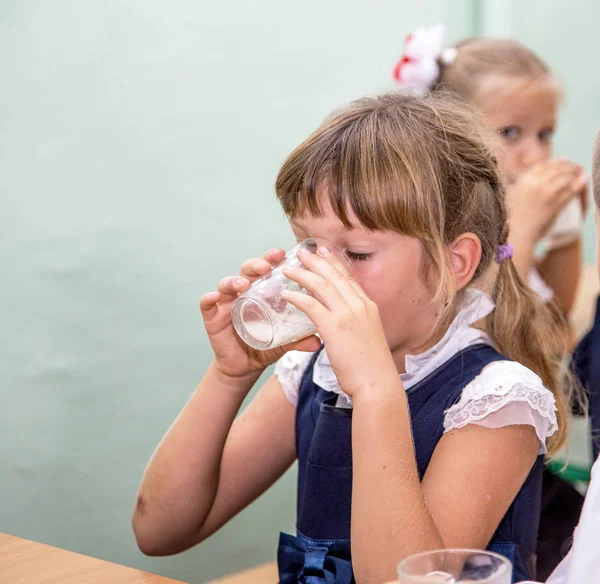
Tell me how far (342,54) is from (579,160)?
3.55ft

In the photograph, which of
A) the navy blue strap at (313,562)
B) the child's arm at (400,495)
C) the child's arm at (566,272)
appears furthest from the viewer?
the child's arm at (566,272)

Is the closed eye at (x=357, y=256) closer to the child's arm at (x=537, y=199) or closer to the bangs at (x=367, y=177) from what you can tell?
the bangs at (x=367, y=177)

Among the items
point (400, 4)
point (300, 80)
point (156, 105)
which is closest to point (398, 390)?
point (156, 105)

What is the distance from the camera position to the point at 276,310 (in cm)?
103

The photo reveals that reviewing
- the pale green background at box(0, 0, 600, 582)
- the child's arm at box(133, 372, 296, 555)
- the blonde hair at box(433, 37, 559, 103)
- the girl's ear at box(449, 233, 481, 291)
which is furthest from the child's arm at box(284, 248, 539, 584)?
the blonde hair at box(433, 37, 559, 103)

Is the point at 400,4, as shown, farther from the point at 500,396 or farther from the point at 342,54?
the point at 500,396

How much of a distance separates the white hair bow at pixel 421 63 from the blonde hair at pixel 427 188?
2.25ft

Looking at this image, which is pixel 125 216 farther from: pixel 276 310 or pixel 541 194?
pixel 541 194

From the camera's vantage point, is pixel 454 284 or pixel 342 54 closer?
pixel 454 284

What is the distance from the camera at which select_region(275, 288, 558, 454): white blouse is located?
1.02 m

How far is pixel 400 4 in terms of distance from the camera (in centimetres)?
227

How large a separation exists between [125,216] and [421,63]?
2.45 ft

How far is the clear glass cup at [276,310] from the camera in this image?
103 centimetres

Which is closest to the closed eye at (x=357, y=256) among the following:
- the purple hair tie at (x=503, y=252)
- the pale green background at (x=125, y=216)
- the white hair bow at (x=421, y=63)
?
the purple hair tie at (x=503, y=252)
